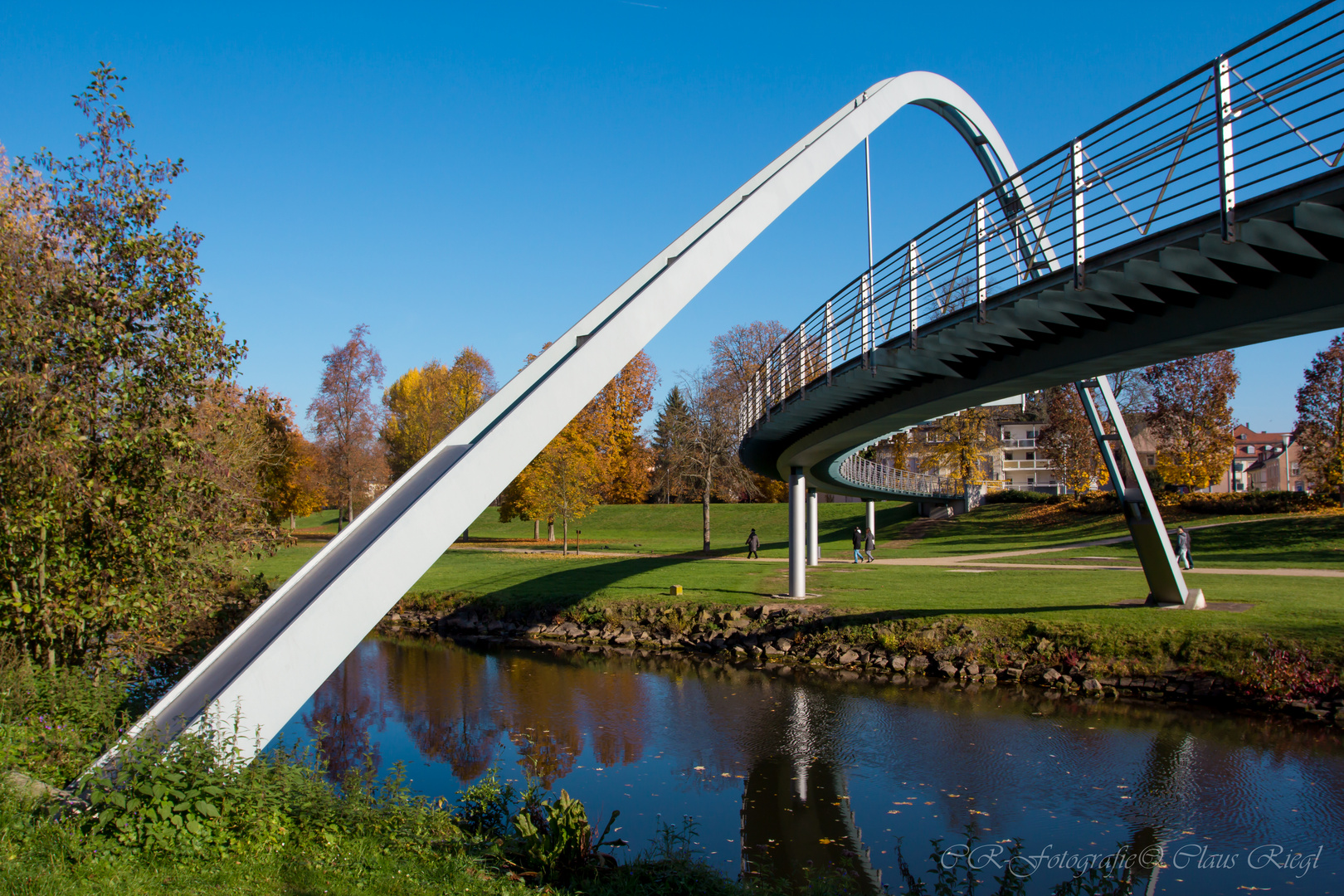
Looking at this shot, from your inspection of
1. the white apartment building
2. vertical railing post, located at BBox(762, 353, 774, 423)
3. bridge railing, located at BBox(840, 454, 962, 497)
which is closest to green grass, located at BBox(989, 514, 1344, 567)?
bridge railing, located at BBox(840, 454, 962, 497)

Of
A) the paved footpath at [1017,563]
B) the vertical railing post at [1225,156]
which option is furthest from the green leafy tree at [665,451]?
the vertical railing post at [1225,156]

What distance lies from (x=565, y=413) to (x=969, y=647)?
38.3 ft

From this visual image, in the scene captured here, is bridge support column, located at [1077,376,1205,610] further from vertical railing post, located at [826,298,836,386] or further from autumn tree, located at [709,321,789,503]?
autumn tree, located at [709,321,789,503]

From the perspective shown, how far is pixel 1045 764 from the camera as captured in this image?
1054 cm

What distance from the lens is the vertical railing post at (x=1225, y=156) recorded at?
6367 mm

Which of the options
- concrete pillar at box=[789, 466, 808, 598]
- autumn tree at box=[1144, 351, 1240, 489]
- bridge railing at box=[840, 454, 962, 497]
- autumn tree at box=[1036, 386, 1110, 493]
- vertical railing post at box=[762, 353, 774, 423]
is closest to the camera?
vertical railing post at box=[762, 353, 774, 423]

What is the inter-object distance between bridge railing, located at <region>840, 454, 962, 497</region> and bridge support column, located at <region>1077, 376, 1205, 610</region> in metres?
13.7

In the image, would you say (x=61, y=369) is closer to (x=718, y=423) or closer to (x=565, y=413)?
(x=565, y=413)

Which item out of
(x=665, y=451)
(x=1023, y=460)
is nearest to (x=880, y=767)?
(x=665, y=451)

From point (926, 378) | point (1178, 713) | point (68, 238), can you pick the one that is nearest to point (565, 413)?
point (68, 238)

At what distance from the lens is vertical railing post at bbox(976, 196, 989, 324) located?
30.6 feet

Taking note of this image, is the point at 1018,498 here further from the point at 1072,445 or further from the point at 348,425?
the point at 348,425

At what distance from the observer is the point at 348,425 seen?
4575 cm

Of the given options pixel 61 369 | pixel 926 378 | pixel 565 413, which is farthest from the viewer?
pixel 926 378
